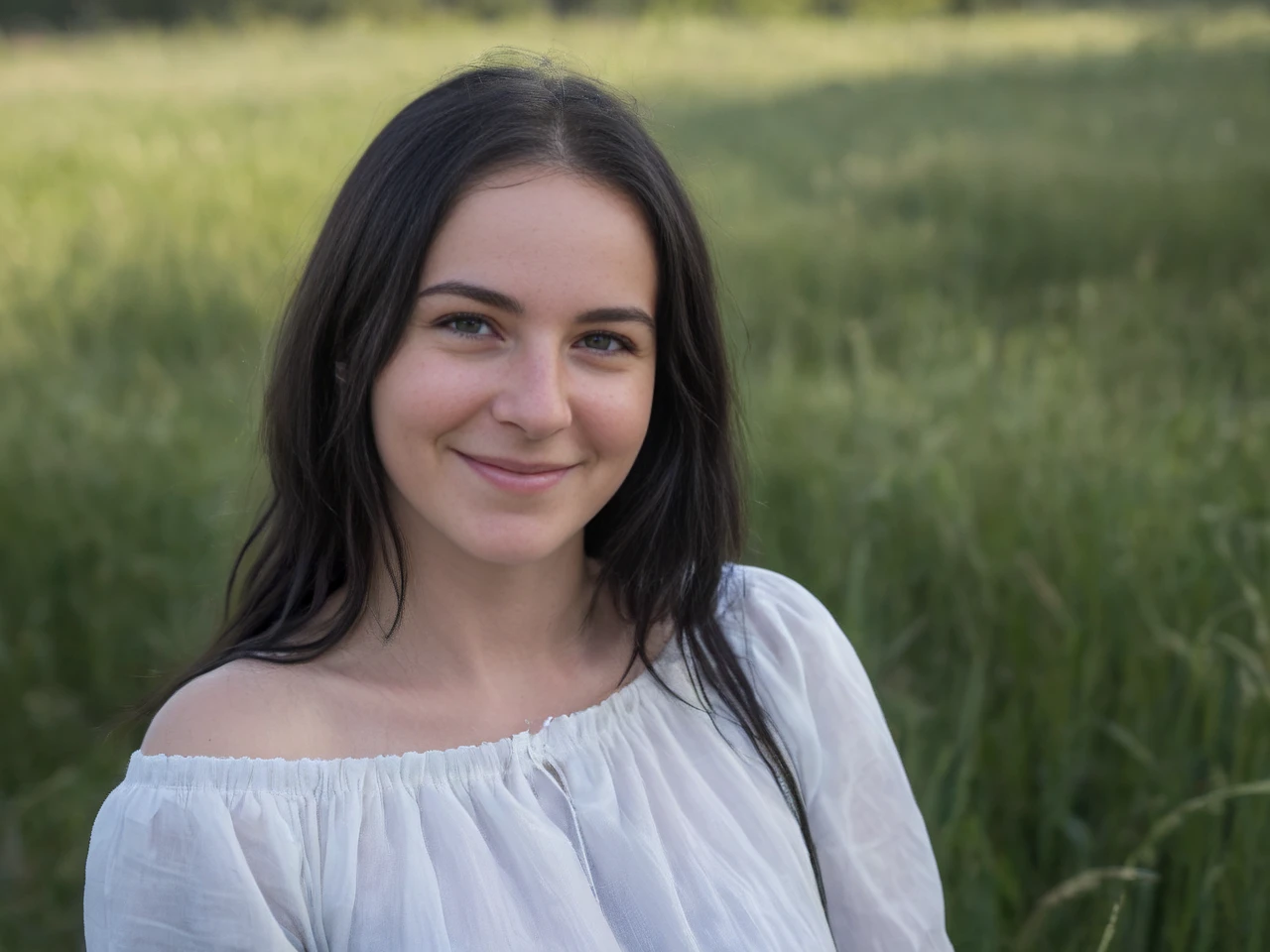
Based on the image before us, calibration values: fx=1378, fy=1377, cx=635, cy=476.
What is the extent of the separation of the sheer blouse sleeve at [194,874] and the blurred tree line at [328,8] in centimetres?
3202

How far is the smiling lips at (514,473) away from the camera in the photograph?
128 cm

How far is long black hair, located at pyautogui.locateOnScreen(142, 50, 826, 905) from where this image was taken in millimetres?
1301

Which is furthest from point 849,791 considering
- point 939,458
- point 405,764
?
point 939,458

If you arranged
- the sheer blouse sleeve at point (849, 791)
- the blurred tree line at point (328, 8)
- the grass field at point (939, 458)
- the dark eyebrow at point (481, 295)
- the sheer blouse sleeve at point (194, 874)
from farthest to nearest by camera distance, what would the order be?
the blurred tree line at point (328, 8) < the grass field at point (939, 458) < the sheer blouse sleeve at point (849, 791) < the dark eyebrow at point (481, 295) < the sheer blouse sleeve at point (194, 874)

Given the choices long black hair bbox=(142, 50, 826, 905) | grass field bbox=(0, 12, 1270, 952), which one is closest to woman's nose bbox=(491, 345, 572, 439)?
long black hair bbox=(142, 50, 826, 905)

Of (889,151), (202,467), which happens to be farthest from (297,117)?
(202,467)

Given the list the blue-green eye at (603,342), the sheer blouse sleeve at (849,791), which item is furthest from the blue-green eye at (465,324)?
the sheer blouse sleeve at (849,791)

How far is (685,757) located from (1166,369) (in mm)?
3070

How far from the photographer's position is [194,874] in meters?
1.15

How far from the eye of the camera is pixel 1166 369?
13.2 feet

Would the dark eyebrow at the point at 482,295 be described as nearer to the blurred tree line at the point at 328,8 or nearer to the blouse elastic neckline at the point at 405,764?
the blouse elastic neckline at the point at 405,764

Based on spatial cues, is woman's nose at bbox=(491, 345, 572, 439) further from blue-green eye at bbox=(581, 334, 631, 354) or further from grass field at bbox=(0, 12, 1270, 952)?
grass field at bbox=(0, 12, 1270, 952)

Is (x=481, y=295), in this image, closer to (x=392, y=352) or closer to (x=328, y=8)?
(x=392, y=352)

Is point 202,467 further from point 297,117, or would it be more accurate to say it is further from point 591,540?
point 297,117
